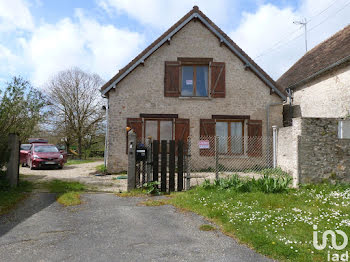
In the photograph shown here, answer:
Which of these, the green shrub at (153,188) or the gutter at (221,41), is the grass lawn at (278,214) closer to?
the green shrub at (153,188)

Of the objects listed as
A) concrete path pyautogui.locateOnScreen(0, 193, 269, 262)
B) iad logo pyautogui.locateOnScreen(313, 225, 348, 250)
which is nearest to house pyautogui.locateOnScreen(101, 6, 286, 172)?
concrete path pyautogui.locateOnScreen(0, 193, 269, 262)

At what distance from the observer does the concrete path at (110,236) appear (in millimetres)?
3619

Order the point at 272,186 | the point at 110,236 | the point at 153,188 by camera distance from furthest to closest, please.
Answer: the point at 153,188
the point at 272,186
the point at 110,236

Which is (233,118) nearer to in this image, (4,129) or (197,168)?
(197,168)

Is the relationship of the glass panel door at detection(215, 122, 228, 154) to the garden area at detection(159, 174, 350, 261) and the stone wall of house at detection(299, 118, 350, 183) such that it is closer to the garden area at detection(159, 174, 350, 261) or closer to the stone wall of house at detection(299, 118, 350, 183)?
the stone wall of house at detection(299, 118, 350, 183)

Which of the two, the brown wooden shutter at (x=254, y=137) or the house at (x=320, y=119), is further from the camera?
the brown wooden shutter at (x=254, y=137)

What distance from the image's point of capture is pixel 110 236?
14.2 ft

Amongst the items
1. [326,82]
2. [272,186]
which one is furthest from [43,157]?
[326,82]

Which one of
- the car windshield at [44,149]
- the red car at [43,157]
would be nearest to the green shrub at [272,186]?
the red car at [43,157]

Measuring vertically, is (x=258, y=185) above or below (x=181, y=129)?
below

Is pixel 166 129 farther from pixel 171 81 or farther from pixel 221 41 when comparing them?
pixel 221 41

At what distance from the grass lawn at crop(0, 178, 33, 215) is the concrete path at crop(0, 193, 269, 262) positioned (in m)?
0.32

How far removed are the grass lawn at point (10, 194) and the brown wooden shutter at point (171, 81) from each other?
275 inches

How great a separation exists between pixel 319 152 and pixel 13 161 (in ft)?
28.8
